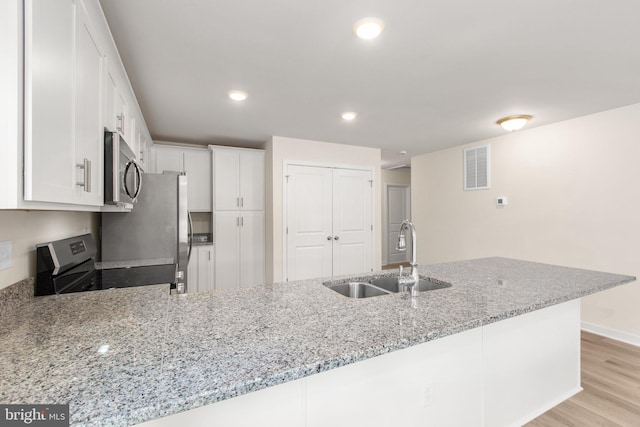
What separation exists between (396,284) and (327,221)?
8.03 ft

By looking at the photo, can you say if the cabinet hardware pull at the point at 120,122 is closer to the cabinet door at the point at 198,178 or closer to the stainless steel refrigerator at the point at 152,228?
the stainless steel refrigerator at the point at 152,228

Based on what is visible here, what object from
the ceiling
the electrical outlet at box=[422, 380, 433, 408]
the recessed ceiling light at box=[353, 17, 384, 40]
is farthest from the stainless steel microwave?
the electrical outlet at box=[422, 380, 433, 408]

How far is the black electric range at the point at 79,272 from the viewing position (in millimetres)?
1443

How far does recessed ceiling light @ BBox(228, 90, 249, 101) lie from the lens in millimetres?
2526

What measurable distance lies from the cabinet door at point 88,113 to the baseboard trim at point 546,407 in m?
2.43

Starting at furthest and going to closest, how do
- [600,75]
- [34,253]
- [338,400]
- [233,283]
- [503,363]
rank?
[233,283] → [600,75] → [503,363] → [34,253] → [338,400]

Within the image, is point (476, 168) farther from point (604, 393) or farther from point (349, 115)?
point (604, 393)

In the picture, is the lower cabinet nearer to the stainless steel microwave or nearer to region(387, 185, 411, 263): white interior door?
the stainless steel microwave

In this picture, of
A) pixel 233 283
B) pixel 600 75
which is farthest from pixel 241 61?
pixel 233 283

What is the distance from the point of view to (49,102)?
860 millimetres

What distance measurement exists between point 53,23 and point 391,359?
65.2 inches

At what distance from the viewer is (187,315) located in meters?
1.17

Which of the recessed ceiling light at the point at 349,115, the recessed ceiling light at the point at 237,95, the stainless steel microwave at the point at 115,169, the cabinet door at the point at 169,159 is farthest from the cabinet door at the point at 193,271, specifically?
the recessed ceiling light at the point at 349,115

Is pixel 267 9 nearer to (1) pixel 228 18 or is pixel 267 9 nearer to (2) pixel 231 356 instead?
(1) pixel 228 18
